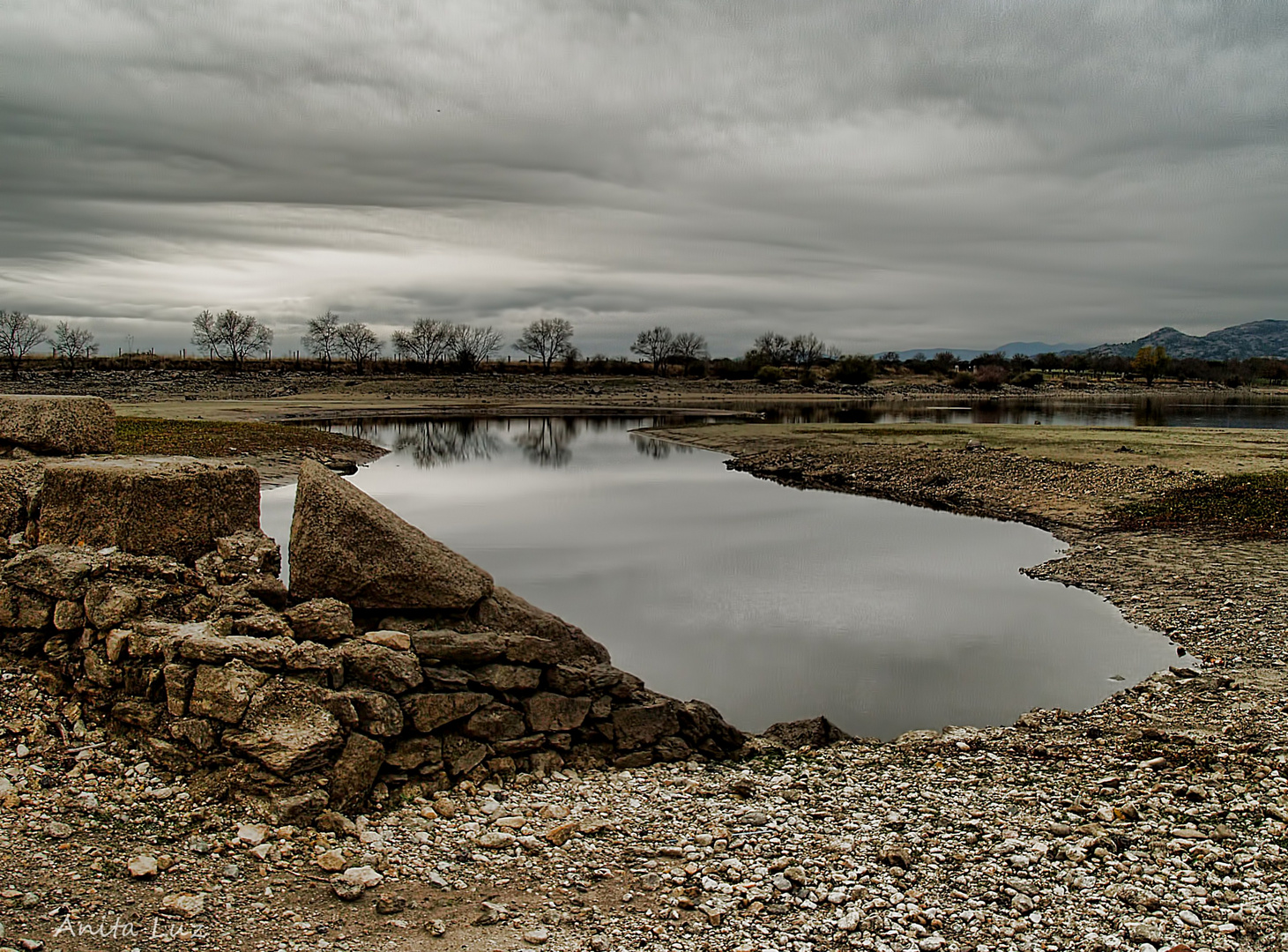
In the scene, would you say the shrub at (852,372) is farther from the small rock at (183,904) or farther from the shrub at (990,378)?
the small rock at (183,904)

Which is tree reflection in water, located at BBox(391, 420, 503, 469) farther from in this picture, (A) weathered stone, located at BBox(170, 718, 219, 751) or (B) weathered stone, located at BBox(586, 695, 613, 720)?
(A) weathered stone, located at BBox(170, 718, 219, 751)

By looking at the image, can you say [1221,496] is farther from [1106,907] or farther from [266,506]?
[266,506]

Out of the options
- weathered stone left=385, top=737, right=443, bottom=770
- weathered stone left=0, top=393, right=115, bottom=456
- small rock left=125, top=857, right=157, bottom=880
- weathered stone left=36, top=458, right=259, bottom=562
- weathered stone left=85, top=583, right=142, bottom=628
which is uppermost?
weathered stone left=0, top=393, right=115, bottom=456

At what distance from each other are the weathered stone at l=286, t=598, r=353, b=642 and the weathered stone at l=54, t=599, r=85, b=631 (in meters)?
1.87

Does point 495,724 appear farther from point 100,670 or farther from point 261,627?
point 100,670

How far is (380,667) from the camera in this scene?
27.1ft

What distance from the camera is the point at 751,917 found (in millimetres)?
6492

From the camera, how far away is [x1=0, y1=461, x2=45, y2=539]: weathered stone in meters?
9.61

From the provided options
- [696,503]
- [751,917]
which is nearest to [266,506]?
[696,503]

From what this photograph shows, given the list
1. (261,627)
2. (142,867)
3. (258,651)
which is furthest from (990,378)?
(142,867)

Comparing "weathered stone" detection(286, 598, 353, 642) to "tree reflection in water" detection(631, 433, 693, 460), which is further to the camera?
"tree reflection in water" detection(631, 433, 693, 460)

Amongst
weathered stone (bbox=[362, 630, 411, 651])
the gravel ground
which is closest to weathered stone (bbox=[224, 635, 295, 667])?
weathered stone (bbox=[362, 630, 411, 651])

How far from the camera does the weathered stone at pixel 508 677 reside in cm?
890

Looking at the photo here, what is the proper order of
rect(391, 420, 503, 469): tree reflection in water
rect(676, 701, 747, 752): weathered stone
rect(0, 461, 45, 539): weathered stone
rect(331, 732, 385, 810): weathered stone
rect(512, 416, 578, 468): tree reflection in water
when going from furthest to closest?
rect(512, 416, 578, 468): tree reflection in water → rect(391, 420, 503, 469): tree reflection in water → rect(676, 701, 747, 752): weathered stone → rect(0, 461, 45, 539): weathered stone → rect(331, 732, 385, 810): weathered stone
